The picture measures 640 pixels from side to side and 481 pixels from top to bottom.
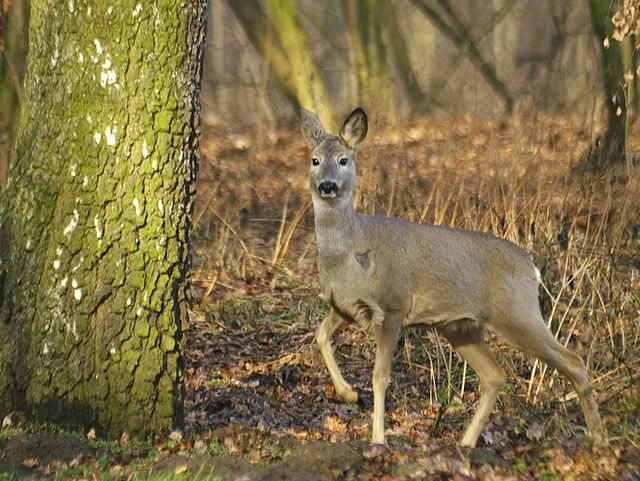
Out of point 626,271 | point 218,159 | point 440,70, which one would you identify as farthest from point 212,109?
point 626,271

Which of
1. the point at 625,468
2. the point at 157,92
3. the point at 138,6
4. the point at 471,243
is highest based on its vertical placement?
the point at 138,6

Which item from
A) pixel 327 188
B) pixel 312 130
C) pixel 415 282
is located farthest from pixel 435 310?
pixel 312 130

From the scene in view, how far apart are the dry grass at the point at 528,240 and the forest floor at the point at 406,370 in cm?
2

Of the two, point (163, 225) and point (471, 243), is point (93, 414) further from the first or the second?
point (471, 243)

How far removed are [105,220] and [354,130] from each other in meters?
1.97

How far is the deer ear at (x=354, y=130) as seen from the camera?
852 centimetres

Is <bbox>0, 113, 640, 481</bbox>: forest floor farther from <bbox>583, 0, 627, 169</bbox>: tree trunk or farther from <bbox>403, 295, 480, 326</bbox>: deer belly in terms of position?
<bbox>403, 295, 480, 326</bbox>: deer belly

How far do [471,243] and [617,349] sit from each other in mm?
1331

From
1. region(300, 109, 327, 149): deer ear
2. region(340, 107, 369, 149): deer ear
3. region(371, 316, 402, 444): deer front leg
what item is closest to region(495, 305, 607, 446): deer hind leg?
region(371, 316, 402, 444): deer front leg

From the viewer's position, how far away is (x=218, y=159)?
19.1 meters

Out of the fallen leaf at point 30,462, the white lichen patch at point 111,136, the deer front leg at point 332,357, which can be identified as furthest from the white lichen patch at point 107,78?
the deer front leg at point 332,357

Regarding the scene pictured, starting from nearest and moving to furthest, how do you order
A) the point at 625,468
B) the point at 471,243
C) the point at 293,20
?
the point at 625,468
the point at 471,243
the point at 293,20

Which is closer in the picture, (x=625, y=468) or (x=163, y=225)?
(x=625, y=468)

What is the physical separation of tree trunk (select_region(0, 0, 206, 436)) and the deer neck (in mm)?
1177
